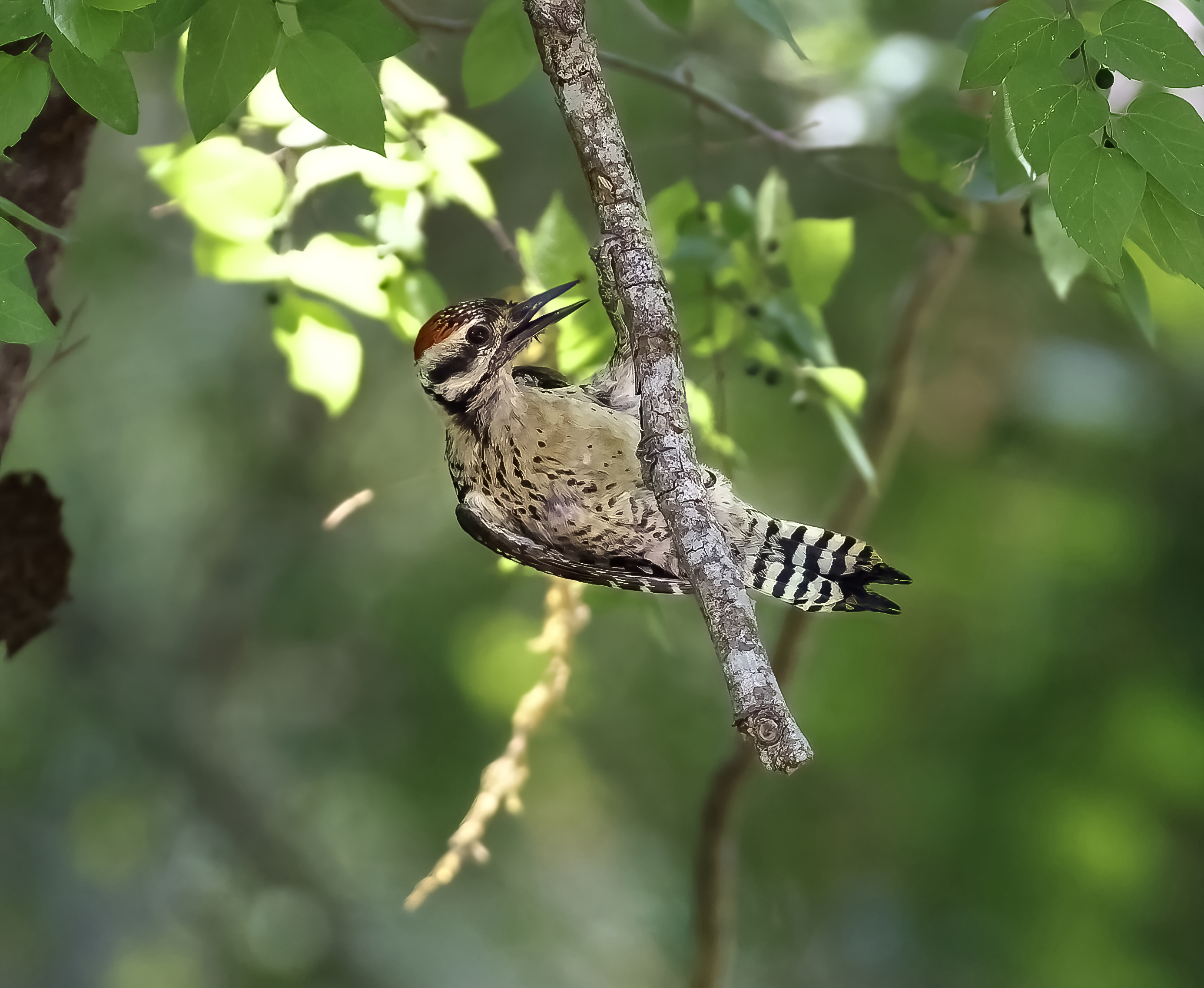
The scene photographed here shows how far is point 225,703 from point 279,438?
0.89 metres

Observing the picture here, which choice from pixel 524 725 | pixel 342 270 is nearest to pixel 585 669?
pixel 524 725

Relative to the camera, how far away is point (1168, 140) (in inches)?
30.7

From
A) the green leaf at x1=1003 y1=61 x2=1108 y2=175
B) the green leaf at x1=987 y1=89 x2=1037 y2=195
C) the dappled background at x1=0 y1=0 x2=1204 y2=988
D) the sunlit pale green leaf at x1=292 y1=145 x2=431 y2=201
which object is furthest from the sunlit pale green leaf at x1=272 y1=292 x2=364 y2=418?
the dappled background at x1=0 y1=0 x2=1204 y2=988

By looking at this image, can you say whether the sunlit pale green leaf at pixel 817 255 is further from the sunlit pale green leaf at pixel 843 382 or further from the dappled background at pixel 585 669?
the dappled background at pixel 585 669

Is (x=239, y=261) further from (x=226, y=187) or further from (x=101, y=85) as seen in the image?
(x=101, y=85)

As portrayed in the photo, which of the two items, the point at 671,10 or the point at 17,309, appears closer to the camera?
the point at 17,309

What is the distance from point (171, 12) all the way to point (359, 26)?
152 millimetres

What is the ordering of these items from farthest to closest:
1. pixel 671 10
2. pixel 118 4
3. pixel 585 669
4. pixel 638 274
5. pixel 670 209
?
pixel 585 669 → pixel 670 209 → pixel 671 10 → pixel 638 274 → pixel 118 4

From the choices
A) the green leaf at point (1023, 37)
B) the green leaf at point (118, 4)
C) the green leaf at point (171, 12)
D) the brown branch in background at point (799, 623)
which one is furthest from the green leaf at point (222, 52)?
the brown branch in background at point (799, 623)

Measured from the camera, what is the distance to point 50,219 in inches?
57.0

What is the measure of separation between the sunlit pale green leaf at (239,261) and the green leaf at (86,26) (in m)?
0.71

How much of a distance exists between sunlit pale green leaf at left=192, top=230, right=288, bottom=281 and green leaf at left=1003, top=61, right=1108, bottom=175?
39.8 inches

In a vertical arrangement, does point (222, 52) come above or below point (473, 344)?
above

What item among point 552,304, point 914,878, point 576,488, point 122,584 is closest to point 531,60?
point 552,304
